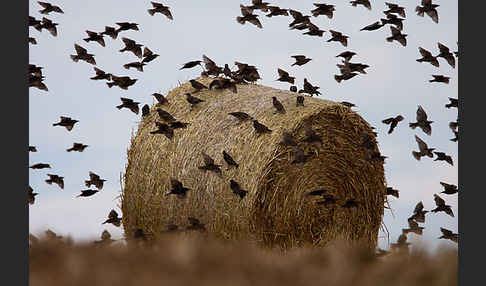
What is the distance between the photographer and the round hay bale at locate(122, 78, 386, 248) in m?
4.57

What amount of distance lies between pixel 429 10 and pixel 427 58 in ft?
1.24

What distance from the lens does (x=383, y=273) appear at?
184 cm

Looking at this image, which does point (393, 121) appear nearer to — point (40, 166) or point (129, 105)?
point (129, 105)

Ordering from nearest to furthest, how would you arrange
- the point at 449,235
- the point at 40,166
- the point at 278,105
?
1. the point at 40,166
2. the point at 449,235
3. the point at 278,105

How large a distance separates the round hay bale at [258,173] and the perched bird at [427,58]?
95 centimetres

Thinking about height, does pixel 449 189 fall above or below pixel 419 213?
above

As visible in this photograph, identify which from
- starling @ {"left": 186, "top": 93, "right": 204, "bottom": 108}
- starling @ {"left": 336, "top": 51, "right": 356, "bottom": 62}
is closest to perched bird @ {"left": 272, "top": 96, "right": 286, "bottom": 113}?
starling @ {"left": 336, "top": 51, "right": 356, "bottom": 62}

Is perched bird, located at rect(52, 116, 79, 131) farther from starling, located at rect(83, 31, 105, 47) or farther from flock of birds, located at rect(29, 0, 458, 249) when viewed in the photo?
starling, located at rect(83, 31, 105, 47)

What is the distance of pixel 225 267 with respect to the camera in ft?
5.91

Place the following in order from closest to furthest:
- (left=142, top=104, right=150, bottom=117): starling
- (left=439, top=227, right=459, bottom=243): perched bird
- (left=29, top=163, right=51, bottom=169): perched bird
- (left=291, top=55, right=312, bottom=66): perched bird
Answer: (left=29, top=163, right=51, bottom=169): perched bird → (left=439, top=227, right=459, bottom=243): perched bird → (left=291, top=55, right=312, bottom=66): perched bird → (left=142, top=104, right=150, bottom=117): starling

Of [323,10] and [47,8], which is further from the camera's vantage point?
[323,10]

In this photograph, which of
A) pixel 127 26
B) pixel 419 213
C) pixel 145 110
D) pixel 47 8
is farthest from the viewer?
pixel 145 110

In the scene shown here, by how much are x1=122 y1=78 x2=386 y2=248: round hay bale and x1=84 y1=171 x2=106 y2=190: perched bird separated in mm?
433

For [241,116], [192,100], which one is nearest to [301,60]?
[241,116]
